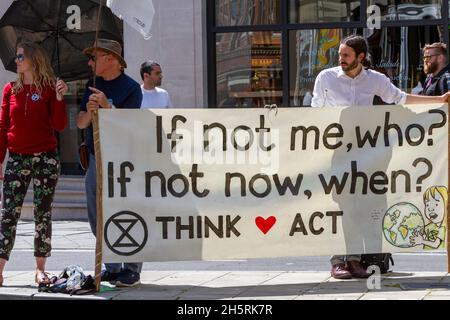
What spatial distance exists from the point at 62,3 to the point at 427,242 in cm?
816

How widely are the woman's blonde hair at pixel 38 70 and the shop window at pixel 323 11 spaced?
6697mm

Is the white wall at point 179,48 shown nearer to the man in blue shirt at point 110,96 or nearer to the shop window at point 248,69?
the shop window at point 248,69

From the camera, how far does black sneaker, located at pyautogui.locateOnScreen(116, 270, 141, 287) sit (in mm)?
8438

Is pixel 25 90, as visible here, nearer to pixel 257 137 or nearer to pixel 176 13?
pixel 257 137

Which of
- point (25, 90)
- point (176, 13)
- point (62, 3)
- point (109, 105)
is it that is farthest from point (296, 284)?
point (62, 3)

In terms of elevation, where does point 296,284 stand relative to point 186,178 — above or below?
below

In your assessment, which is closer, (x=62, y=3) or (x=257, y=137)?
(x=257, y=137)

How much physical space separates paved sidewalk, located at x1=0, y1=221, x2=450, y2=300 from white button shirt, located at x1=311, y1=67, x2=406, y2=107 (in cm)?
135

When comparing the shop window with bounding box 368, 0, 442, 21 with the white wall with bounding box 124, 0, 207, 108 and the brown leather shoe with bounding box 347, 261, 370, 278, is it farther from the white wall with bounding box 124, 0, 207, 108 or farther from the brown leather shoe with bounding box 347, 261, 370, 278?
the brown leather shoe with bounding box 347, 261, 370, 278

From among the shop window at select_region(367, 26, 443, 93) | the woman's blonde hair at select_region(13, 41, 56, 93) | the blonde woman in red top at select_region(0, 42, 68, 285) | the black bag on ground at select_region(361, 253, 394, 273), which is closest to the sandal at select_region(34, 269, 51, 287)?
the blonde woman in red top at select_region(0, 42, 68, 285)

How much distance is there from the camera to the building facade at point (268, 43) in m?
14.5

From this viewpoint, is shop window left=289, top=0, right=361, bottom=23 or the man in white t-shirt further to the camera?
shop window left=289, top=0, right=361, bottom=23

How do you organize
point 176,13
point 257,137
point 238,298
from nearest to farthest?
point 238,298 < point 257,137 < point 176,13

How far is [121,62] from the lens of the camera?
8.59m
